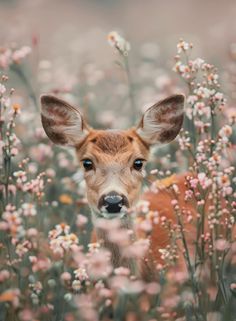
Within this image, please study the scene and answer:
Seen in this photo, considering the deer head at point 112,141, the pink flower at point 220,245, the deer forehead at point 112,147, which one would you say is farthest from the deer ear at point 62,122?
the pink flower at point 220,245

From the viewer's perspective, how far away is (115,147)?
6.97m

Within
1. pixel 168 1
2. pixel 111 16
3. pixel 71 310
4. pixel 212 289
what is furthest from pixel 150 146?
pixel 168 1

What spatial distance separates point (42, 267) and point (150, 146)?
86.9 inches

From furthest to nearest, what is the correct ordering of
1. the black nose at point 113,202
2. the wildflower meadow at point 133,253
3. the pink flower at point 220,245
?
1. the black nose at point 113,202
2. the pink flower at point 220,245
3. the wildflower meadow at point 133,253

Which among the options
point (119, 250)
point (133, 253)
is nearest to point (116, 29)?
point (119, 250)

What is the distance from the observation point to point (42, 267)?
5402 millimetres

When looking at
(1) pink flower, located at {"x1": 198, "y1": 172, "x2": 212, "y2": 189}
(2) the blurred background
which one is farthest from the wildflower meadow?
(2) the blurred background

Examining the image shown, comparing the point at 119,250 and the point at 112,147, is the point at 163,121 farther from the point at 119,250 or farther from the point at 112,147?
the point at 119,250

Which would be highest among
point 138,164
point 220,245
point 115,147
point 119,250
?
point 115,147

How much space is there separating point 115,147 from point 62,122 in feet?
1.70

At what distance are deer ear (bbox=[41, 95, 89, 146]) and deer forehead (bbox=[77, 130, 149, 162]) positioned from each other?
103mm

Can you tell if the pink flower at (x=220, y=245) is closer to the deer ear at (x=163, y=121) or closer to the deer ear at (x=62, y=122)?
the deer ear at (x=163, y=121)

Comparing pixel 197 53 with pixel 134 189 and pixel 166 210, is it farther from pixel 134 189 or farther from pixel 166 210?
pixel 134 189

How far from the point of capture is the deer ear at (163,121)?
A: 7.20m
